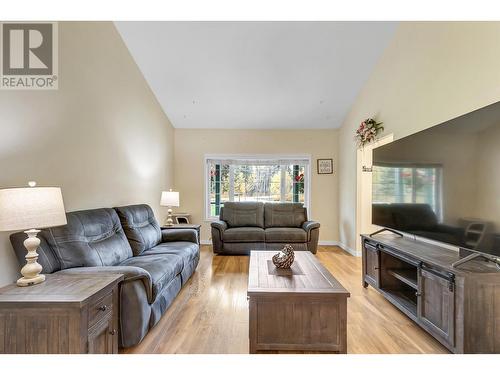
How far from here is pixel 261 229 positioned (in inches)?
174

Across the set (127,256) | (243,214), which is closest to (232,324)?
(127,256)

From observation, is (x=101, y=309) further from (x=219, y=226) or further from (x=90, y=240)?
(x=219, y=226)

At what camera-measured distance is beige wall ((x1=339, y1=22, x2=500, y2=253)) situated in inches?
74.2

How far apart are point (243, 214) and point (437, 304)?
340 cm

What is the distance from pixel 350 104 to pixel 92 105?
4.03 m


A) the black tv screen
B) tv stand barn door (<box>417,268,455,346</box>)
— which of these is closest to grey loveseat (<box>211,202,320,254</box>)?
the black tv screen

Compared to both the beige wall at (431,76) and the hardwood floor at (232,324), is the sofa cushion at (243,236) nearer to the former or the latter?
the hardwood floor at (232,324)

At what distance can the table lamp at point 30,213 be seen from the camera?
1238mm

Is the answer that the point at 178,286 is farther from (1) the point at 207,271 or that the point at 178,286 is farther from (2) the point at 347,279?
(2) the point at 347,279

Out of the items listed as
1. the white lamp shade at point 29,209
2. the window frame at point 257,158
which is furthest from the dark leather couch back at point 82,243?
the window frame at point 257,158

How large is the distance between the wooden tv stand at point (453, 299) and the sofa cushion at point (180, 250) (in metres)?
2.18
